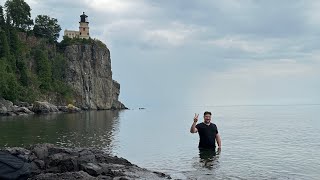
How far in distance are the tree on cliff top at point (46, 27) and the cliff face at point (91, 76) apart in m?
8.08

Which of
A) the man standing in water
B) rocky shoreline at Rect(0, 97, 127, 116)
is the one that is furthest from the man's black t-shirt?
rocky shoreline at Rect(0, 97, 127, 116)

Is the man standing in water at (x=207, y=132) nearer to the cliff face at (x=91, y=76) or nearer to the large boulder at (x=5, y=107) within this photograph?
the large boulder at (x=5, y=107)

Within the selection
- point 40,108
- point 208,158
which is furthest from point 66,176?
point 40,108

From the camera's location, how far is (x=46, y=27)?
160875 mm

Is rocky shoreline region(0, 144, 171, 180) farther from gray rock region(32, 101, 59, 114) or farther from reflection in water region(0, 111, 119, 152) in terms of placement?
gray rock region(32, 101, 59, 114)

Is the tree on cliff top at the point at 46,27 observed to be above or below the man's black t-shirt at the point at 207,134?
above

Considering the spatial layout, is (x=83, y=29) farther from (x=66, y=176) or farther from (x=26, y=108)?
(x=66, y=176)

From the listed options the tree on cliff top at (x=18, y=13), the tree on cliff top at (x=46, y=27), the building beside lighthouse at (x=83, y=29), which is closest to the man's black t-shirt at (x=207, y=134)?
the tree on cliff top at (x=18, y=13)

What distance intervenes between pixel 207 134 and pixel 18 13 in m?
134

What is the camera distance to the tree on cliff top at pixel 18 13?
142 meters

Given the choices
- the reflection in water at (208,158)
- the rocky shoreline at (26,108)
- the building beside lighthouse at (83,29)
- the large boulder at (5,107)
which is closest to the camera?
the reflection in water at (208,158)

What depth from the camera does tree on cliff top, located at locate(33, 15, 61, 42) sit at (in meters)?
158

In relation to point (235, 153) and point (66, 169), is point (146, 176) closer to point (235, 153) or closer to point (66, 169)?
point (66, 169)

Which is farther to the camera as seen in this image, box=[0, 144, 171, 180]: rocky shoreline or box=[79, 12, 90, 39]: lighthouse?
box=[79, 12, 90, 39]: lighthouse
